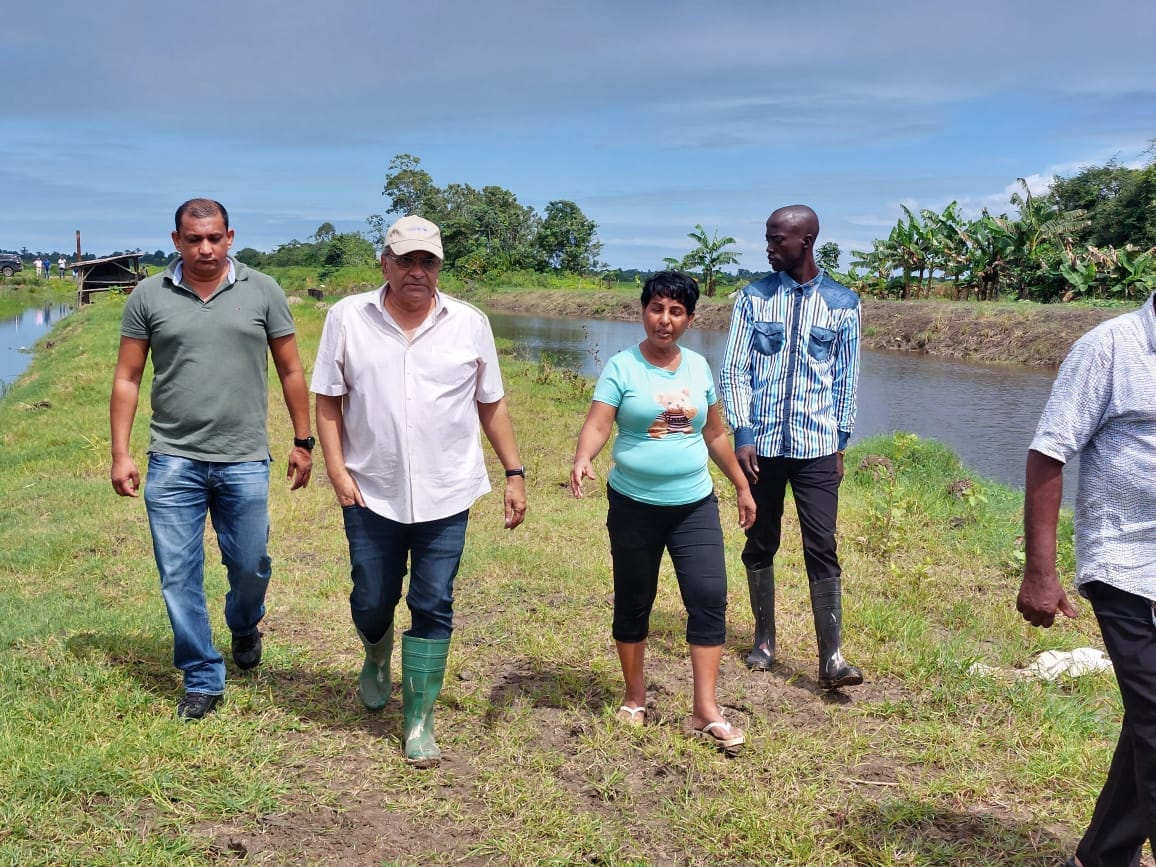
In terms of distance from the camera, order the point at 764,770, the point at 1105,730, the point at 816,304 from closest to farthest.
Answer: the point at 764,770 < the point at 1105,730 < the point at 816,304

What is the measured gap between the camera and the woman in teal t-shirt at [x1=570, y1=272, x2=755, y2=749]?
342 cm

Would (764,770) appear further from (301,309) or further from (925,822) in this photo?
(301,309)

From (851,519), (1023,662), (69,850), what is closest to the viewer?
(69,850)

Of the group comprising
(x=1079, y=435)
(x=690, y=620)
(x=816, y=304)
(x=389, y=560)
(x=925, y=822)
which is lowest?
(x=925, y=822)

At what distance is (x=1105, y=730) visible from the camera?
11.9ft

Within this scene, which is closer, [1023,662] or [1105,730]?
[1105,730]

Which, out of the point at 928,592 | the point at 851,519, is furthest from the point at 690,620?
the point at 851,519

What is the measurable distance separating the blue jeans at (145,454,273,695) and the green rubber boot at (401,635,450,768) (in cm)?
77

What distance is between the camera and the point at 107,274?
39.6 metres

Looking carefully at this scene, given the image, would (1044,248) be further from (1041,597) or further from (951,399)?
(1041,597)

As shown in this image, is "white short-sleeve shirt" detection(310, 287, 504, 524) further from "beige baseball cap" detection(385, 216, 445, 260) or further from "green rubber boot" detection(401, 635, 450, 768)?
"green rubber boot" detection(401, 635, 450, 768)

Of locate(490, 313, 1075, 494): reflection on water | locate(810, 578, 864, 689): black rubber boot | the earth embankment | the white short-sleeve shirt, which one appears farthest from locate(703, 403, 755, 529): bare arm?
the earth embankment

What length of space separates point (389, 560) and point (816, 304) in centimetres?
202

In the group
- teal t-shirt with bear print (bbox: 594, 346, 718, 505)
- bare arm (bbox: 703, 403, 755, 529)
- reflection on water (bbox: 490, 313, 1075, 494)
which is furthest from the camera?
reflection on water (bbox: 490, 313, 1075, 494)
